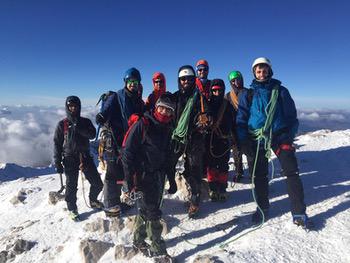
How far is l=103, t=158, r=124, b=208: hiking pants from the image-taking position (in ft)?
25.2

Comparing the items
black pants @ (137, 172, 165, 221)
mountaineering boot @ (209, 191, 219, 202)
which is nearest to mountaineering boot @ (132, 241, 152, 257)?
black pants @ (137, 172, 165, 221)

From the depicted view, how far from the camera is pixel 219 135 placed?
7551 millimetres

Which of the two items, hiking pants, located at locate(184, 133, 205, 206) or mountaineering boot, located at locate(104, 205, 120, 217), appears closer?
hiking pants, located at locate(184, 133, 205, 206)

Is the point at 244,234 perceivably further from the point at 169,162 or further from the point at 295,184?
the point at 169,162

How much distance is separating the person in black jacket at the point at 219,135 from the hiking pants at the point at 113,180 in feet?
7.67

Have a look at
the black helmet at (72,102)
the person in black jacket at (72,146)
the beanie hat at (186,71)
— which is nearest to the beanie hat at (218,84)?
the beanie hat at (186,71)

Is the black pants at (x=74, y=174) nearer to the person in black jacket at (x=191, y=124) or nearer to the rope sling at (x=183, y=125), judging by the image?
the person in black jacket at (x=191, y=124)

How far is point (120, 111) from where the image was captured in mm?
7633

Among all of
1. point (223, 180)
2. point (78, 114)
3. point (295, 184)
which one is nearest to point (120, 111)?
point (78, 114)

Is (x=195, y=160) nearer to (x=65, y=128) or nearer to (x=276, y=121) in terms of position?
(x=276, y=121)

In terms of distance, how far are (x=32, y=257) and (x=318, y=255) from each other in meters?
6.53

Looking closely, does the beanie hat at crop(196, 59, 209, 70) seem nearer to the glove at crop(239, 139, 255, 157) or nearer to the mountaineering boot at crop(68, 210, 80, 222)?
the glove at crop(239, 139, 255, 157)

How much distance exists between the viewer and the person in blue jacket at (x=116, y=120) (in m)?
7.48

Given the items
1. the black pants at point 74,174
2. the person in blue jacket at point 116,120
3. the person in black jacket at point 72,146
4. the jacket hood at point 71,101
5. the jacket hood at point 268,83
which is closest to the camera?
the jacket hood at point 268,83
